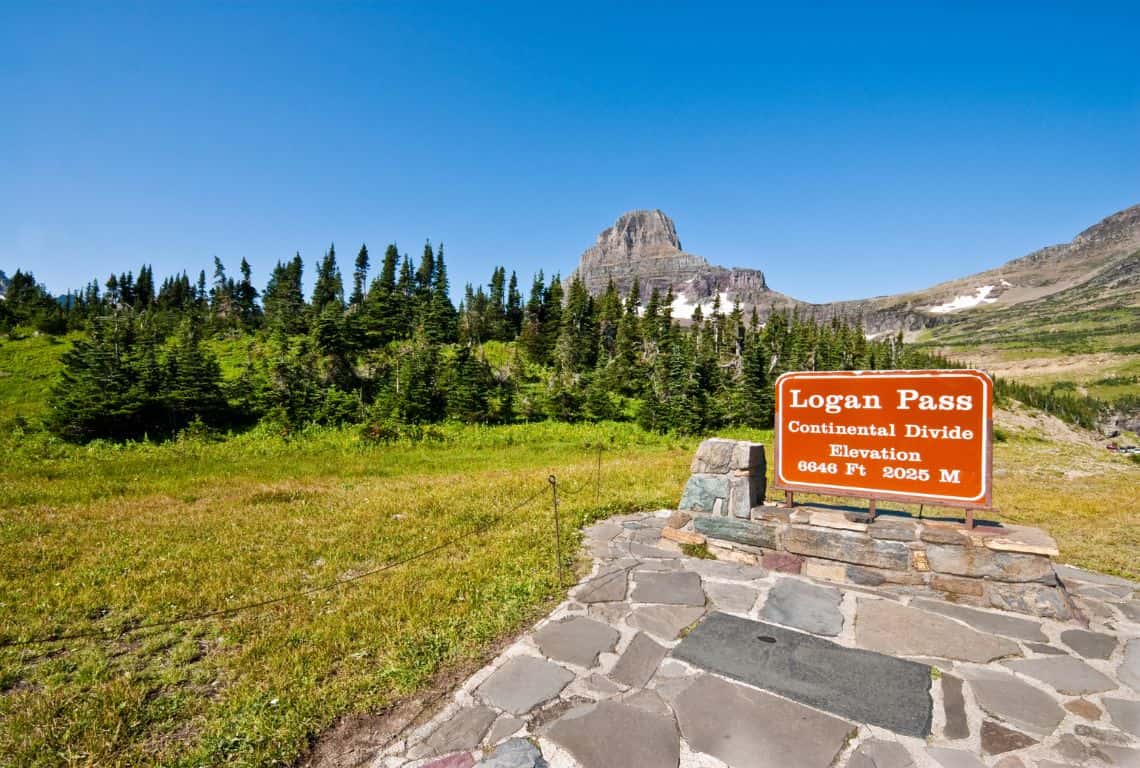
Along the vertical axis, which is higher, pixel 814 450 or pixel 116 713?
pixel 814 450

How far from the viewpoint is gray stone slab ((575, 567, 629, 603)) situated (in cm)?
624

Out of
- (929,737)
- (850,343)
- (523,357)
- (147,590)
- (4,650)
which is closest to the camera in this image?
(929,737)

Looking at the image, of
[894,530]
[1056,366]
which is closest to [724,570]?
[894,530]

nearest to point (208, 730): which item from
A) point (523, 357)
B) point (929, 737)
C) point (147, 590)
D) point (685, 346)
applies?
point (147, 590)

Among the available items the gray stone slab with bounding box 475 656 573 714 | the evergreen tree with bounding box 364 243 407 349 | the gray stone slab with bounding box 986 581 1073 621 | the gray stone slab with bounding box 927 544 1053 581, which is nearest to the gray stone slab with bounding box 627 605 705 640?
the gray stone slab with bounding box 475 656 573 714

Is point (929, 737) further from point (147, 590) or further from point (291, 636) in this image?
point (147, 590)

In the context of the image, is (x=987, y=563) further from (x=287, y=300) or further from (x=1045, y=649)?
(x=287, y=300)

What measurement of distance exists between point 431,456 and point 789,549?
19775mm

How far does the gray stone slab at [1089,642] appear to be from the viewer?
16.1ft

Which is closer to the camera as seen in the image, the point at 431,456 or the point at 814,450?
the point at 814,450

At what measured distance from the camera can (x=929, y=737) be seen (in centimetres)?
371

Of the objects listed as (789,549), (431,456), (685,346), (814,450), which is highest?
(685,346)

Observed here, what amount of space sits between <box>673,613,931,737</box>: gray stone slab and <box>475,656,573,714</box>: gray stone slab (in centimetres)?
134

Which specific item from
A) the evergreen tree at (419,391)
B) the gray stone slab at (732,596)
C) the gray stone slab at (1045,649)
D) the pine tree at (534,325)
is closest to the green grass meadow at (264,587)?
the gray stone slab at (732,596)
